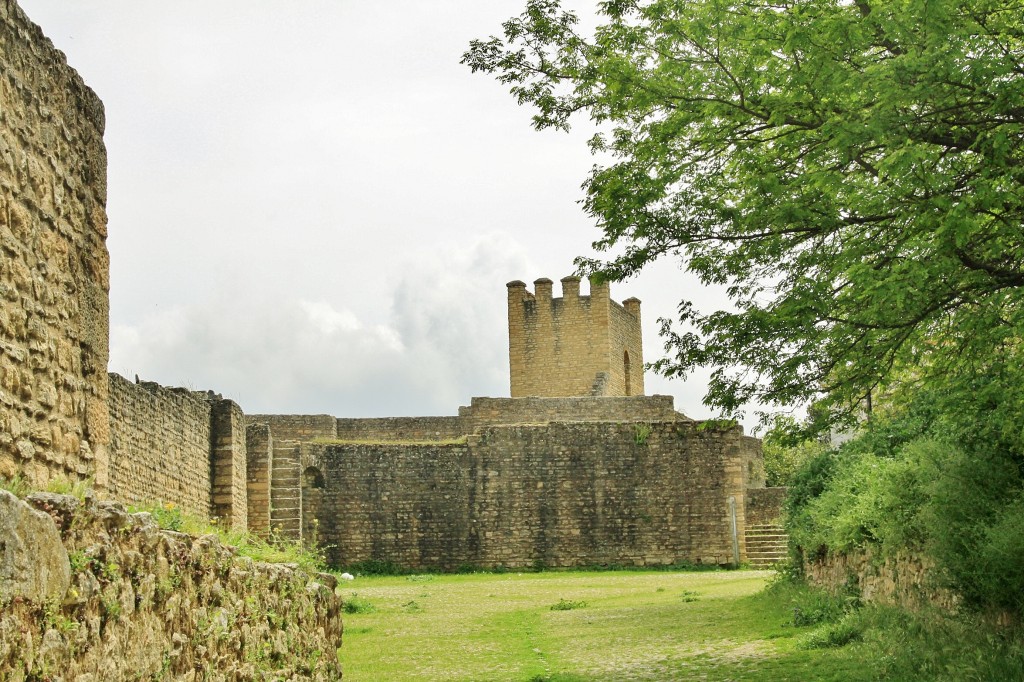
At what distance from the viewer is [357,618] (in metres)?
15.5

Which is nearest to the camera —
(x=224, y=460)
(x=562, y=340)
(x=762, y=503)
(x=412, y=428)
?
(x=224, y=460)

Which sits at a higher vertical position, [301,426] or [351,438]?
[301,426]

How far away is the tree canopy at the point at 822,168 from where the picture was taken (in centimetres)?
728

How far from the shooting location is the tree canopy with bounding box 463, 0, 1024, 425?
7.28 m

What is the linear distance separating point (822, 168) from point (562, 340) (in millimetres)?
31277

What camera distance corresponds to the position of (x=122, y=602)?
A: 16.1 feet

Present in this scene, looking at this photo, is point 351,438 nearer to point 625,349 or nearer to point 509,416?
point 509,416

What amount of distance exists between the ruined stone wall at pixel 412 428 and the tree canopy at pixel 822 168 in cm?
2276

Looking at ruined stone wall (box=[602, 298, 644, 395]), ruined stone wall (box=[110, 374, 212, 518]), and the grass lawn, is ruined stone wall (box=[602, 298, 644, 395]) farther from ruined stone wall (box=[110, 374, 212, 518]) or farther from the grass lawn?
ruined stone wall (box=[110, 374, 212, 518])

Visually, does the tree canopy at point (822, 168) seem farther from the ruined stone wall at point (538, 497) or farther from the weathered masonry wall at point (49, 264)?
the ruined stone wall at point (538, 497)

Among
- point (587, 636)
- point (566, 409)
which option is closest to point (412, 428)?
point (566, 409)

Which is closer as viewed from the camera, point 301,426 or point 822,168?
point 822,168

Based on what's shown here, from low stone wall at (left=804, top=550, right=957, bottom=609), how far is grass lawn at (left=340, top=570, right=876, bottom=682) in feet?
2.10

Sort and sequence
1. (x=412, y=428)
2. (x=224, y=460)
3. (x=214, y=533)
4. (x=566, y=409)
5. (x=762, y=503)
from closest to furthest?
(x=214, y=533) → (x=224, y=460) → (x=566, y=409) → (x=412, y=428) → (x=762, y=503)
